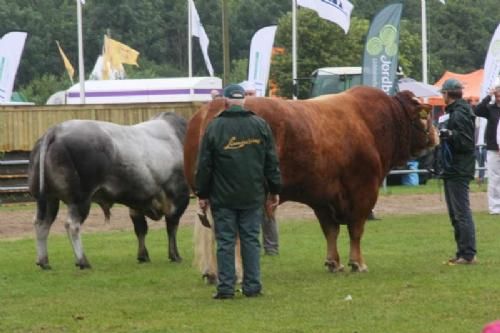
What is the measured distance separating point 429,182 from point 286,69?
106 feet

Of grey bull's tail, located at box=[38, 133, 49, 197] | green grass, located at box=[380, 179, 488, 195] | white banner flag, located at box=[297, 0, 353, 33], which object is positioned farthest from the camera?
white banner flag, located at box=[297, 0, 353, 33]

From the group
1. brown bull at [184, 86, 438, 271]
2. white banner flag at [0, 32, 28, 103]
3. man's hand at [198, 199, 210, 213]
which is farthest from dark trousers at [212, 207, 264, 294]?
white banner flag at [0, 32, 28, 103]

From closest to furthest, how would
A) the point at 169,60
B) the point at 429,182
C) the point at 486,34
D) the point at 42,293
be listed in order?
the point at 42,293 < the point at 429,182 < the point at 486,34 < the point at 169,60

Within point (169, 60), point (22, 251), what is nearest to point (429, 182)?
point (22, 251)

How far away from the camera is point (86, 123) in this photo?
14781 millimetres

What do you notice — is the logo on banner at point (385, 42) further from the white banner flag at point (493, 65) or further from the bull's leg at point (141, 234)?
the bull's leg at point (141, 234)

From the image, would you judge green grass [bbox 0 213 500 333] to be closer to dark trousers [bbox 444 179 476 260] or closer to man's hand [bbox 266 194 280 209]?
dark trousers [bbox 444 179 476 260]

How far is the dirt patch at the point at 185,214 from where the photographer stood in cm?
2100

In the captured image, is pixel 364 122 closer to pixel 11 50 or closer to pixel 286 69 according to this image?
pixel 11 50

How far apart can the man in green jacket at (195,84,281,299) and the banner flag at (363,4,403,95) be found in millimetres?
13331

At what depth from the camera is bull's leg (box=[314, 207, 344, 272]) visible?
1359cm

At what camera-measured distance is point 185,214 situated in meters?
23.2

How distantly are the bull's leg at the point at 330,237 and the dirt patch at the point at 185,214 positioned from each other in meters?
7.34

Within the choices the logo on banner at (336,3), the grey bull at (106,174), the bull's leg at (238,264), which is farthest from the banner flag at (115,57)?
the bull's leg at (238,264)
